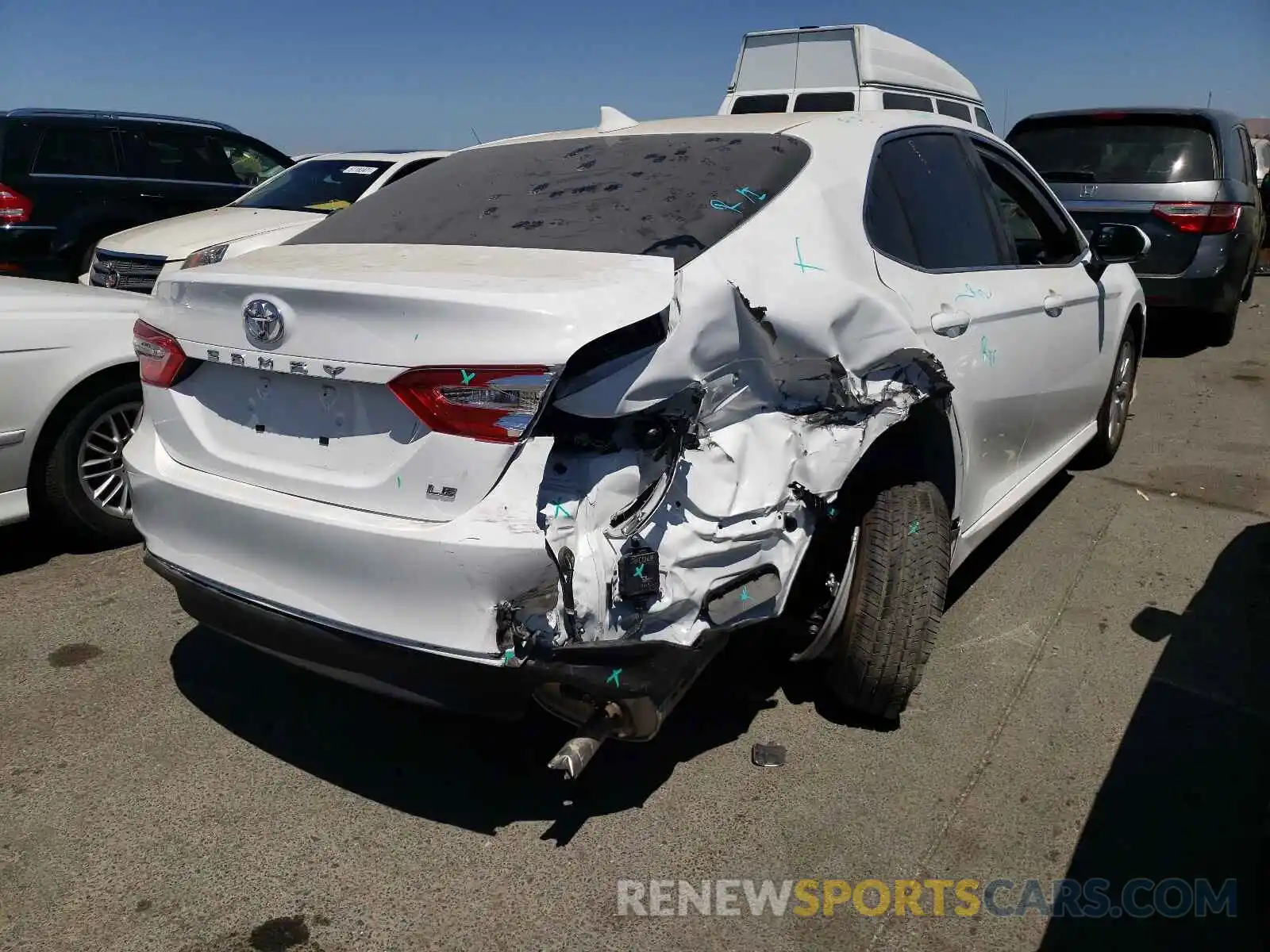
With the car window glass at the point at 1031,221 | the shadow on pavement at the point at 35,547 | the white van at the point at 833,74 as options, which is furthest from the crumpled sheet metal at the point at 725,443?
the white van at the point at 833,74

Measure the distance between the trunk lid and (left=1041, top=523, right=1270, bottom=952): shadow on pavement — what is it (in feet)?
5.57

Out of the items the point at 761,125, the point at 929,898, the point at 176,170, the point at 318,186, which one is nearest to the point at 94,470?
the point at 761,125

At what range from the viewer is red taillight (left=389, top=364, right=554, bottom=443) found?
209 centimetres

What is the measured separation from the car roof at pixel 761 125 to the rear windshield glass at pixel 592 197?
0.07 metres

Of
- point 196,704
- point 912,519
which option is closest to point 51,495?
point 196,704

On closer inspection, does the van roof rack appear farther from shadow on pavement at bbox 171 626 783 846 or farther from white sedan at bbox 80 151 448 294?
shadow on pavement at bbox 171 626 783 846

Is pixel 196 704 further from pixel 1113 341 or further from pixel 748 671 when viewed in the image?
pixel 1113 341

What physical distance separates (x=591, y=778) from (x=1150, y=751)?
1.61 m

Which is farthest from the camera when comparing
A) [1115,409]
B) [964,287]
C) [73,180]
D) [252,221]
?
[73,180]

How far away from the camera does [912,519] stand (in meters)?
2.95

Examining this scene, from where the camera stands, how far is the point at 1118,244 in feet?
14.4

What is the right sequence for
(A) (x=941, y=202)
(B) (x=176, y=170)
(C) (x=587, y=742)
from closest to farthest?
(C) (x=587, y=742)
(A) (x=941, y=202)
(B) (x=176, y=170)

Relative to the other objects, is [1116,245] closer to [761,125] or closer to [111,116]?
[761,125]

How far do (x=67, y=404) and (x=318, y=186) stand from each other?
457cm
